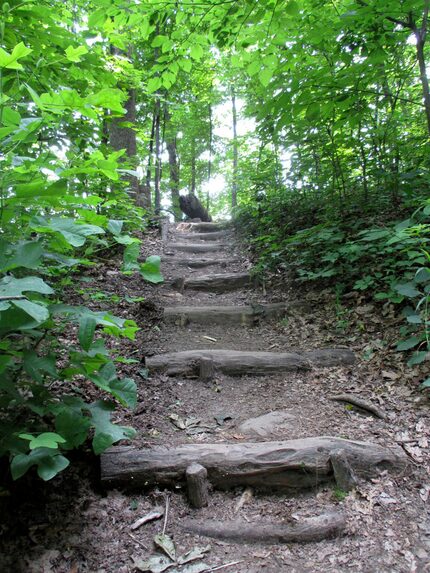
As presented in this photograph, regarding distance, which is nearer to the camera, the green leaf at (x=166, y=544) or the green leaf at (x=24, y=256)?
the green leaf at (x=24, y=256)

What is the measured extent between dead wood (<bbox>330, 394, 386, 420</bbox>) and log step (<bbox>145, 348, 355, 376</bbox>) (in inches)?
20.5

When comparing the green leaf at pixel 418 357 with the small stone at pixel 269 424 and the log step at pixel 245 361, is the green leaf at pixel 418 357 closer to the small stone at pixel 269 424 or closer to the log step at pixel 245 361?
the log step at pixel 245 361

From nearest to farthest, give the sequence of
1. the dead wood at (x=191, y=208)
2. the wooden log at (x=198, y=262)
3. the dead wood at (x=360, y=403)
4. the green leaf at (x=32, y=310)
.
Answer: the green leaf at (x=32, y=310) < the dead wood at (x=360, y=403) < the wooden log at (x=198, y=262) < the dead wood at (x=191, y=208)

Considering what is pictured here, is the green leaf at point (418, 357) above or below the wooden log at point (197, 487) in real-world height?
above

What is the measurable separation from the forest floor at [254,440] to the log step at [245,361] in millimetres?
72

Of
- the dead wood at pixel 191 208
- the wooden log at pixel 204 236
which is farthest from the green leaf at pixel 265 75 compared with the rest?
the dead wood at pixel 191 208

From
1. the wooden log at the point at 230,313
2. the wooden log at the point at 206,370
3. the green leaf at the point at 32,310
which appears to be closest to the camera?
the green leaf at the point at 32,310

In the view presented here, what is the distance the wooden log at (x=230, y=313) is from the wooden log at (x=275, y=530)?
2706 mm

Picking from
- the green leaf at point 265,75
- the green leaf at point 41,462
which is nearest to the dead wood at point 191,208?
the green leaf at point 265,75

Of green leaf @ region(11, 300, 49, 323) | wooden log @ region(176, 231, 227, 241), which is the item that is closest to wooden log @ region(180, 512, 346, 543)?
green leaf @ region(11, 300, 49, 323)

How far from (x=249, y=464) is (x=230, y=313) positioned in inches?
102

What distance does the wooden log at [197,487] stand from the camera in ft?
6.70

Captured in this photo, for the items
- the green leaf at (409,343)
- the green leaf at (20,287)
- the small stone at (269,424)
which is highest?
the green leaf at (20,287)

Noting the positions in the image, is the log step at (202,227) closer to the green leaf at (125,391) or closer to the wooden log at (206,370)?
the wooden log at (206,370)
